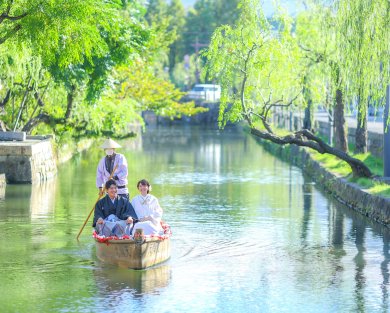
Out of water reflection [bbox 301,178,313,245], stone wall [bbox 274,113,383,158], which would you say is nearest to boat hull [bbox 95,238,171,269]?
water reflection [bbox 301,178,313,245]

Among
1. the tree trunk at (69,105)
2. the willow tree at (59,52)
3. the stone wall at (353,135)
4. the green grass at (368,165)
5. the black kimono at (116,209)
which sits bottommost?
the green grass at (368,165)

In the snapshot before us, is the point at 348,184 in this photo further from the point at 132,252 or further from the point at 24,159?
the point at 132,252

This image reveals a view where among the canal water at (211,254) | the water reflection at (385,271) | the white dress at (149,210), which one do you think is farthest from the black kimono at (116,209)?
the water reflection at (385,271)

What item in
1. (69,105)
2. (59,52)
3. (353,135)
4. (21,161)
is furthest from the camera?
(353,135)

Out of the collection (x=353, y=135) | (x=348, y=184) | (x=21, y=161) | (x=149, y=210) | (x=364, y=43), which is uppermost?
(x=364, y=43)

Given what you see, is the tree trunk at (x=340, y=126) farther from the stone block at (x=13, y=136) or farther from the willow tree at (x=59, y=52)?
the stone block at (x=13, y=136)

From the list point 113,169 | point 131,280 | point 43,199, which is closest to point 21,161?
point 43,199

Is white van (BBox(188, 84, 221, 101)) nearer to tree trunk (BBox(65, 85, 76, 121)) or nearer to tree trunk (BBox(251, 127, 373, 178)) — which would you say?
tree trunk (BBox(65, 85, 76, 121))

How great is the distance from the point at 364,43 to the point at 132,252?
9.68 meters

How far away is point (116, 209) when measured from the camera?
63.8ft

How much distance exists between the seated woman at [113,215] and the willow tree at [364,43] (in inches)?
326

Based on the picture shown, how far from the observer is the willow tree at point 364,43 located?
24.7 meters

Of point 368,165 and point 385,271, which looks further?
point 368,165

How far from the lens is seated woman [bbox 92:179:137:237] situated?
19.2 metres
